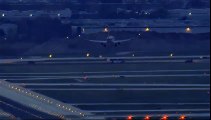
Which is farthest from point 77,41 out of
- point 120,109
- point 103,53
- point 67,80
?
point 120,109

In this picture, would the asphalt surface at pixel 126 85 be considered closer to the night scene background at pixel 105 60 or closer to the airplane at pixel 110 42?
the night scene background at pixel 105 60

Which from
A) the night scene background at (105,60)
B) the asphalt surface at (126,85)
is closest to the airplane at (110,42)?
the night scene background at (105,60)

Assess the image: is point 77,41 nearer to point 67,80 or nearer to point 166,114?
point 67,80

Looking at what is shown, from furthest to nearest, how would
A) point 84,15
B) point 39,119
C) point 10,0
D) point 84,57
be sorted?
point 10,0 < point 84,15 < point 84,57 < point 39,119

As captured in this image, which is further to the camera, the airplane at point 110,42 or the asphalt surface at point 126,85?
the airplane at point 110,42

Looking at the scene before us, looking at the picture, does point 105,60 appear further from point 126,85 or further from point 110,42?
point 126,85
